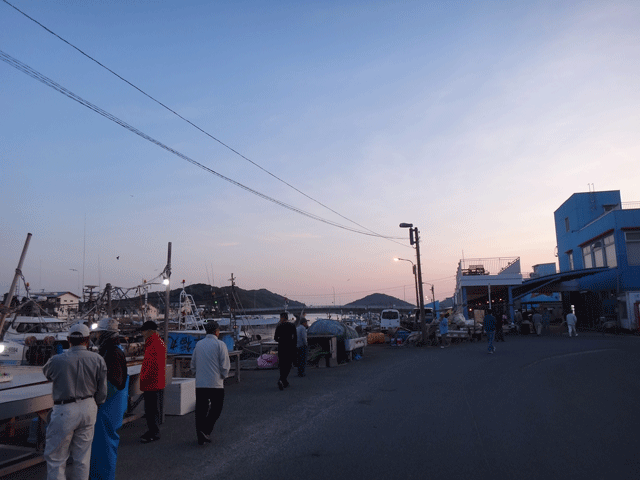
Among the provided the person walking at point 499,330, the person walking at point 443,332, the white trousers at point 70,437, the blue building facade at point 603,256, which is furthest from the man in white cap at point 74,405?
the blue building facade at point 603,256

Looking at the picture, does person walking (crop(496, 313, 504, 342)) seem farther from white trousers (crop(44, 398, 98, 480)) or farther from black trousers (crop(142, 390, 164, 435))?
white trousers (crop(44, 398, 98, 480))

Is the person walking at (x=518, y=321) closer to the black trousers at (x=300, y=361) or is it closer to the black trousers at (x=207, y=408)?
the black trousers at (x=300, y=361)

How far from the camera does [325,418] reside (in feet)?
27.9

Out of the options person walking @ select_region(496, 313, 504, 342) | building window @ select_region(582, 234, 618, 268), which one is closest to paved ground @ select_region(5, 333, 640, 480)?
person walking @ select_region(496, 313, 504, 342)

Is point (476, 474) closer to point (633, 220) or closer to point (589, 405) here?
point (589, 405)

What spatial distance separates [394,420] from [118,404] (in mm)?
4734

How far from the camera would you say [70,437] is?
4.67 m

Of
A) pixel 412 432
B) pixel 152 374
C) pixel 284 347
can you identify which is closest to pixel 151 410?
pixel 152 374

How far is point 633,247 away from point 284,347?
38.0 m

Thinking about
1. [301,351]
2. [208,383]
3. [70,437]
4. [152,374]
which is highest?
[152,374]

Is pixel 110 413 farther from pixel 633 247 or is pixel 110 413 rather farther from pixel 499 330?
pixel 633 247

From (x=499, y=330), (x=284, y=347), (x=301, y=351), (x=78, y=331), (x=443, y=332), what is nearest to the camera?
(x=78, y=331)

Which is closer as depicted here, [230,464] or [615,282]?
[230,464]

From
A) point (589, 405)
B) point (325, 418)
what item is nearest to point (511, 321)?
point (589, 405)
